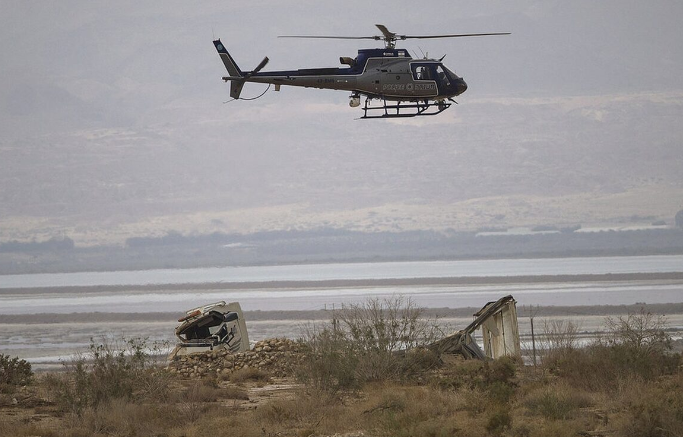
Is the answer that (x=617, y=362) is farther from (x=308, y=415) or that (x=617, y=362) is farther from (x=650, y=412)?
(x=308, y=415)

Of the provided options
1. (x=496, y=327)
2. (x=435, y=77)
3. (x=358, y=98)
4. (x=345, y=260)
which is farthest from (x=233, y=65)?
(x=345, y=260)

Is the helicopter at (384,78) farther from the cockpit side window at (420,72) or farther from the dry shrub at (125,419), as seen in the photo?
the dry shrub at (125,419)

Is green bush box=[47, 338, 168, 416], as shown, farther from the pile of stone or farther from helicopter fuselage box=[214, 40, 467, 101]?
helicopter fuselage box=[214, 40, 467, 101]

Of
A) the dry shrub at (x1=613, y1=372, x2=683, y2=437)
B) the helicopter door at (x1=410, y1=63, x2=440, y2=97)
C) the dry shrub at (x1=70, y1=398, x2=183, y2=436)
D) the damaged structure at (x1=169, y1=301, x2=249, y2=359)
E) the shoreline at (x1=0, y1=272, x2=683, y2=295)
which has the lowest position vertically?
the dry shrub at (x1=613, y1=372, x2=683, y2=437)

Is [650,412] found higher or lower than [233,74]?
lower

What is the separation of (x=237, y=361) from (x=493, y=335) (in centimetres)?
720

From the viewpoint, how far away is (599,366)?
72.8 feet

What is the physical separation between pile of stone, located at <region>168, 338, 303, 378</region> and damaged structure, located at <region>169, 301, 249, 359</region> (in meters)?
0.54

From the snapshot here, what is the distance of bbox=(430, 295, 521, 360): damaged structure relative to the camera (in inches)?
1003

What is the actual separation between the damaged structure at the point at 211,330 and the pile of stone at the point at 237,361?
539 mm

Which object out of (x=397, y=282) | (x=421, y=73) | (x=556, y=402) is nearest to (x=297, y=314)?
(x=421, y=73)

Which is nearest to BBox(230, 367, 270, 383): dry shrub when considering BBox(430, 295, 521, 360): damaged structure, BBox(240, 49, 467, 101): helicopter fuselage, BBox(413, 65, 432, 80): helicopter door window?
BBox(430, 295, 521, 360): damaged structure

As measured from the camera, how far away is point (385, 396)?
19.7m

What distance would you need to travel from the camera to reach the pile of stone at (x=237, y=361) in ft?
85.6
